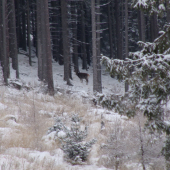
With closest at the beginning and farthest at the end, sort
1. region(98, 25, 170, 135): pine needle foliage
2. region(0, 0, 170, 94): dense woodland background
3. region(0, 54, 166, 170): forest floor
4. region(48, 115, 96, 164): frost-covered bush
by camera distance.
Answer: region(98, 25, 170, 135): pine needle foliage
region(0, 54, 166, 170): forest floor
region(48, 115, 96, 164): frost-covered bush
region(0, 0, 170, 94): dense woodland background

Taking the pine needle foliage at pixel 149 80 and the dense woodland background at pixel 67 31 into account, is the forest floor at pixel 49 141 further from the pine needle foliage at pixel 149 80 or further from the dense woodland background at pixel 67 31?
the dense woodland background at pixel 67 31

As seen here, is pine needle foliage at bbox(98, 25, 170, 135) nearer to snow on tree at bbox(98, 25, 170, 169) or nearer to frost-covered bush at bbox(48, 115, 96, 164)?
snow on tree at bbox(98, 25, 170, 169)

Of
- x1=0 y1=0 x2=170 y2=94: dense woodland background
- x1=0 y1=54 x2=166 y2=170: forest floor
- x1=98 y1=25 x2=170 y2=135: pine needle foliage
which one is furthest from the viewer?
x1=0 y1=0 x2=170 y2=94: dense woodland background

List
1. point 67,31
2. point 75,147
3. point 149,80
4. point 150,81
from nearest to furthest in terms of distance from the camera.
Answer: point 150,81
point 149,80
point 75,147
point 67,31

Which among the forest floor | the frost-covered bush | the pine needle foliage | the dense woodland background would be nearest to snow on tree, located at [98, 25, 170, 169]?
the pine needle foliage

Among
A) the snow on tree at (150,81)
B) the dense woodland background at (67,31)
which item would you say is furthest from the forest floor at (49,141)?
the dense woodland background at (67,31)

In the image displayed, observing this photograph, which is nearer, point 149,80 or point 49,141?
point 149,80

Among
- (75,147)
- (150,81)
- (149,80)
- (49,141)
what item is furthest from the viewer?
(49,141)

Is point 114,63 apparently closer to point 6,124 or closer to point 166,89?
point 166,89

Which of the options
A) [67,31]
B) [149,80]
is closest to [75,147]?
[149,80]


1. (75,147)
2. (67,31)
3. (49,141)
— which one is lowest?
(49,141)

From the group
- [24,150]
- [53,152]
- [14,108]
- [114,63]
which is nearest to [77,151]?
[53,152]

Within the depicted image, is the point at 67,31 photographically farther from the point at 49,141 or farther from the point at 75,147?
the point at 75,147

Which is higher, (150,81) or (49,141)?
(150,81)
